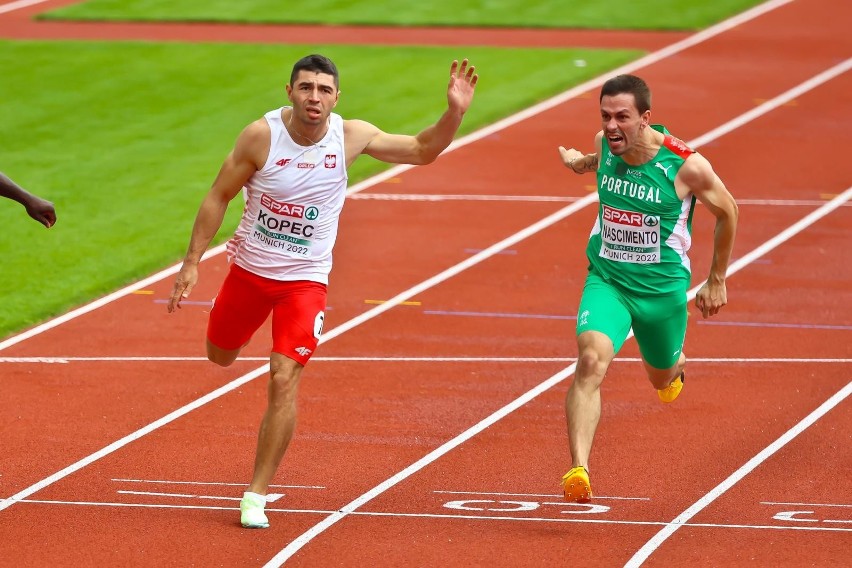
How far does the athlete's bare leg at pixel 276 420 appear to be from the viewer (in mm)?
8109

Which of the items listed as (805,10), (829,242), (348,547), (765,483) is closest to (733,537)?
(765,483)

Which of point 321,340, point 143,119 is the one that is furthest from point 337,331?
point 143,119

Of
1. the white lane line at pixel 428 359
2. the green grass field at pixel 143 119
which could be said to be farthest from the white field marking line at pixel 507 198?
the white lane line at pixel 428 359

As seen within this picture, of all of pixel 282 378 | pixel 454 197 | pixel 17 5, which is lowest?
pixel 282 378

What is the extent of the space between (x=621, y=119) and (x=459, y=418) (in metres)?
2.74

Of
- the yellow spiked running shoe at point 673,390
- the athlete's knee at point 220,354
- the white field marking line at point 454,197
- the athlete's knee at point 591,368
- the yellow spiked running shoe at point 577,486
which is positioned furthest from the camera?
the white field marking line at point 454,197

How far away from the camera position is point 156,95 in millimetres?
21656

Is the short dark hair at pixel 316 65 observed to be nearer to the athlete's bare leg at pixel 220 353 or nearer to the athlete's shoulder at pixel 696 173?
the athlete's bare leg at pixel 220 353

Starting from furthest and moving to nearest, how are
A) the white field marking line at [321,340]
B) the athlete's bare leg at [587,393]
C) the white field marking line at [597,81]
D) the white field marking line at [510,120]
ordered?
the white field marking line at [597,81]
the white field marking line at [510,120]
the white field marking line at [321,340]
the athlete's bare leg at [587,393]

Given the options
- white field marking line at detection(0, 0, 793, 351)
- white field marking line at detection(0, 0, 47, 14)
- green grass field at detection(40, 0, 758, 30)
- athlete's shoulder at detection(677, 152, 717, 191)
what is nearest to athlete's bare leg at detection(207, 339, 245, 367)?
athlete's shoulder at detection(677, 152, 717, 191)

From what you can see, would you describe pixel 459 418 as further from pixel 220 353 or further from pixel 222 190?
pixel 222 190

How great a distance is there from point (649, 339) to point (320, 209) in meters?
1.98

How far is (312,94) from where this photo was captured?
8.09m

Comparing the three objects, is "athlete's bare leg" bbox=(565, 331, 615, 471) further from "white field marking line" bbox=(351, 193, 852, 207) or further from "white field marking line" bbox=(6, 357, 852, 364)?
"white field marking line" bbox=(351, 193, 852, 207)
